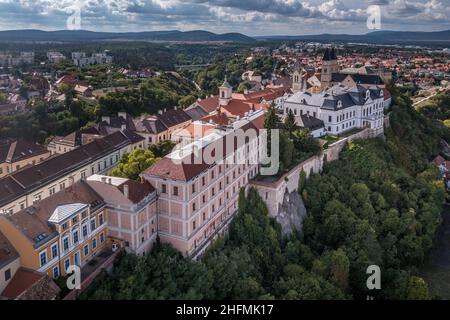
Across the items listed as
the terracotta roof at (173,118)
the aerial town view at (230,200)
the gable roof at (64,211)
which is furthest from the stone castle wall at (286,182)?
the terracotta roof at (173,118)

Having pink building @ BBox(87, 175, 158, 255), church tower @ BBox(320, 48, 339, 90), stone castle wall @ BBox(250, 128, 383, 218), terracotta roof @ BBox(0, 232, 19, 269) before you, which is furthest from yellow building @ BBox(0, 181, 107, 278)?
church tower @ BBox(320, 48, 339, 90)

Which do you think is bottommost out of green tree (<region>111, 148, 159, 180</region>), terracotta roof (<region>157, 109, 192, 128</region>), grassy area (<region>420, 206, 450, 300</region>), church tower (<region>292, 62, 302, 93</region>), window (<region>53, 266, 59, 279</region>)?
grassy area (<region>420, 206, 450, 300</region>)

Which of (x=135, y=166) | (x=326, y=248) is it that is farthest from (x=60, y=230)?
(x=326, y=248)

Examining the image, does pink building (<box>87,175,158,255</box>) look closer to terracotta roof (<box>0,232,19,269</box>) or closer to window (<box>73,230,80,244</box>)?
window (<box>73,230,80,244</box>)

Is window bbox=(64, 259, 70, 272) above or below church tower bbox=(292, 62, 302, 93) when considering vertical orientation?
below

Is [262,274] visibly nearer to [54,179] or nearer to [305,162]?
[305,162]
